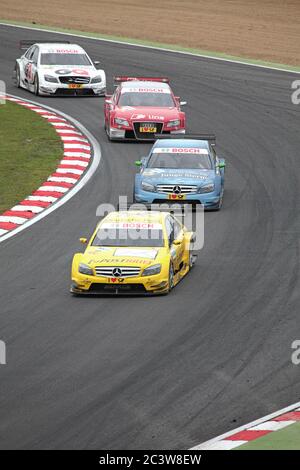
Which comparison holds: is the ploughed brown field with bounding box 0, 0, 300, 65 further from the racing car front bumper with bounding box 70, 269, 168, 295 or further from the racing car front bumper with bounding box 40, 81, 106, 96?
the racing car front bumper with bounding box 70, 269, 168, 295

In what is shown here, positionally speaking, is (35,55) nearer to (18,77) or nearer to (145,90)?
(18,77)

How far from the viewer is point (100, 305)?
67.2 ft

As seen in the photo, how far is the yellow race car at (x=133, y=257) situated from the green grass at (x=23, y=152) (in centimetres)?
588

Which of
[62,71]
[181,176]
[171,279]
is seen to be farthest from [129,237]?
[62,71]

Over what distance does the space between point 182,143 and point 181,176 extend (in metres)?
1.56

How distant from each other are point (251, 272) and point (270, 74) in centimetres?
2288

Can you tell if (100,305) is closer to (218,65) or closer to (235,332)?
(235,332)

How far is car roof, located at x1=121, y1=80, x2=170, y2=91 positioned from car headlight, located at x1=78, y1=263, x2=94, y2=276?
1544 cm

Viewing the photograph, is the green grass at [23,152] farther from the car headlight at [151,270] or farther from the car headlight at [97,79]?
the car headlight at [151,270]

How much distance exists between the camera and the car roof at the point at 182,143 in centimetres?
2916

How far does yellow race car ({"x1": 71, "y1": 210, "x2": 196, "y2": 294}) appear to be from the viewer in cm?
2086

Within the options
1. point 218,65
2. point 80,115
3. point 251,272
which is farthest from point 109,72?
point 251,272

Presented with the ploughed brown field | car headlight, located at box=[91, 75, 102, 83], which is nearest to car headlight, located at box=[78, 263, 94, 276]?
car headlight, located at box=[91, 75, 102, 83]

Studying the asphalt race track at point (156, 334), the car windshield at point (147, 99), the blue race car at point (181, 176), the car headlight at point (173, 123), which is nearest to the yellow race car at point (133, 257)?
the asphalt race track at point (156, 334)
